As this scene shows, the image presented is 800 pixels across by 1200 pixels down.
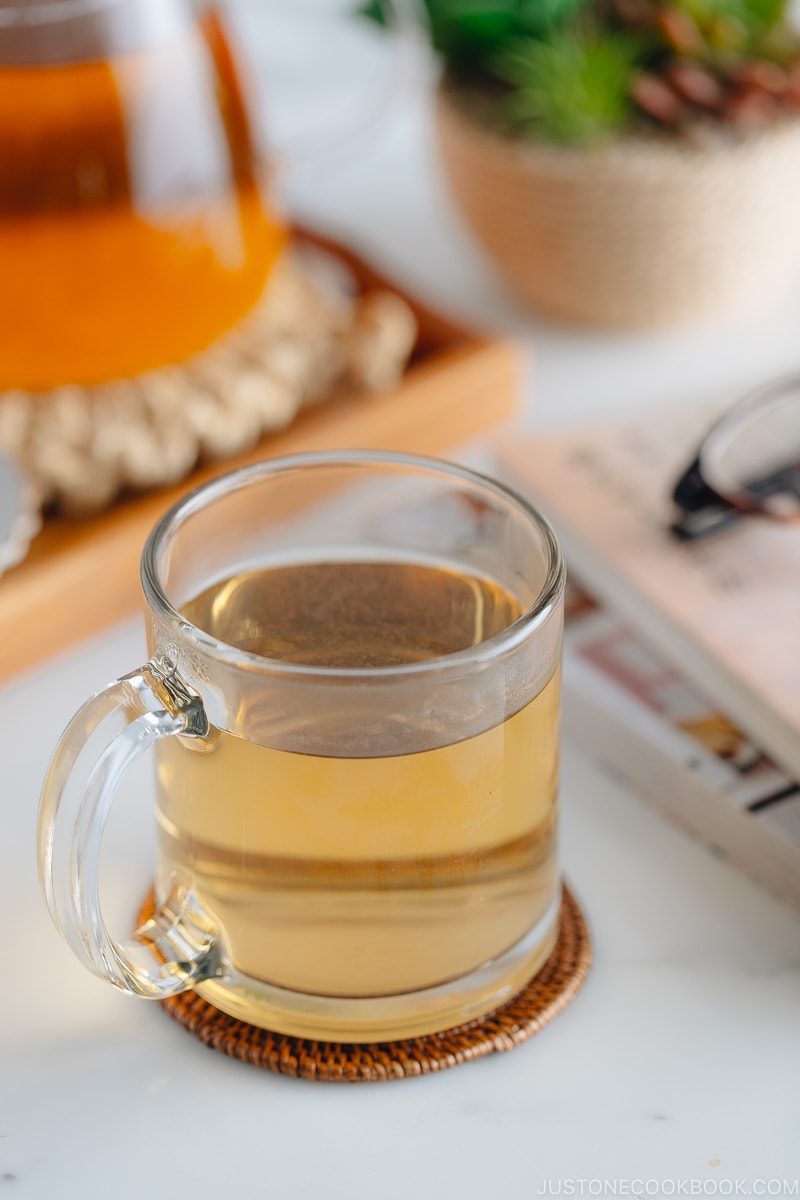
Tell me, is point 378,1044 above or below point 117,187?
below

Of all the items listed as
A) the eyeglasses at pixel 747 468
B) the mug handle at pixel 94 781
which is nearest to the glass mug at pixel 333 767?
the mug handle at pixel 94 781

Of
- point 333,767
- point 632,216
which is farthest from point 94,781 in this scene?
point 632,216

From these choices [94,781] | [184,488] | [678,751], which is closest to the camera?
[94,781]

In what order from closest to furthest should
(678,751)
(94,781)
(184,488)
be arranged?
1. (94,781)
2. (678,751)
3. (184,488)

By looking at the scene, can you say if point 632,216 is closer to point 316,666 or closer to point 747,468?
point 747,468

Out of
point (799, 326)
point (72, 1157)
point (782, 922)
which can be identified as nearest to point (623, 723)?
point (782, 922)

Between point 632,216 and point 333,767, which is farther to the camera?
point 632,216
